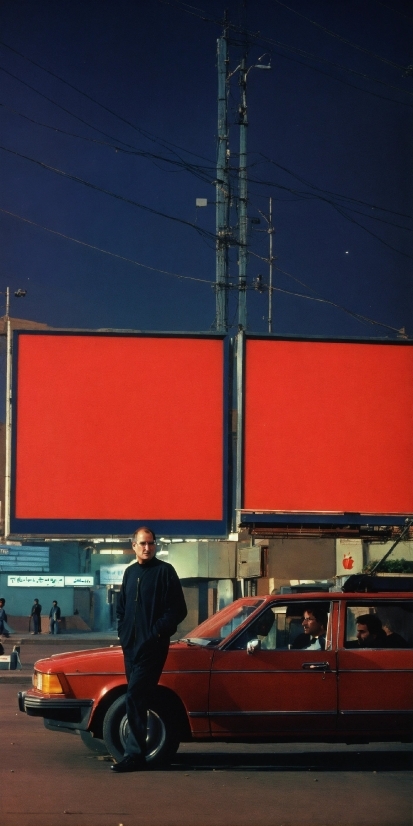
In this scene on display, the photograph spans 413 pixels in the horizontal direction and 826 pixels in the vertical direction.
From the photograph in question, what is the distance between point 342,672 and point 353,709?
0.31 meters

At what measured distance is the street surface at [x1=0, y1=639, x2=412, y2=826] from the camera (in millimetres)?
7859

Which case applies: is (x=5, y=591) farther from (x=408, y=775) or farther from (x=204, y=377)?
(x=408, y=775)

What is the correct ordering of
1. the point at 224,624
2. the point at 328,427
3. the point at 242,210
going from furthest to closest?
the point at 242,210, the point at 328,427, the point at 224,624

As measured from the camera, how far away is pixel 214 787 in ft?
30.0

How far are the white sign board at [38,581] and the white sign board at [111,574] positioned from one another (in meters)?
3.92

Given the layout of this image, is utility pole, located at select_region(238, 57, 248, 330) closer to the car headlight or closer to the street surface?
the street surface

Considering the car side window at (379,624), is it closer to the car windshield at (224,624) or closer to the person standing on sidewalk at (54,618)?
the car windshield at (224,624)

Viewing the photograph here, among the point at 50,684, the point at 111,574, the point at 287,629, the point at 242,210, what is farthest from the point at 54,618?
the point at 50,684

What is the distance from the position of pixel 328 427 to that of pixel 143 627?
1311 cm

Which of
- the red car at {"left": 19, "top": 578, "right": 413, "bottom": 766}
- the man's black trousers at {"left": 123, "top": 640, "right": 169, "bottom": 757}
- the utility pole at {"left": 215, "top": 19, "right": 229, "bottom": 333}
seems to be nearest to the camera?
the man's black trousers at {"left": 123, "top": 640, "right": 169, "bottom": 757}

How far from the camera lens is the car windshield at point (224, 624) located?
35.1 ft

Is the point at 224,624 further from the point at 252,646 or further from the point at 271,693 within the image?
the point at 271,693

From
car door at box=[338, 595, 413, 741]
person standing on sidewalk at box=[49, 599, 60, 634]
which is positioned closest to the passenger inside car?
car door at box=[338, 595, 413, 741]

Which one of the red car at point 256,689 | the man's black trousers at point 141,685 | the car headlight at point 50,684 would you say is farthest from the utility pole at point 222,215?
the man's black trousers at point 141,685
